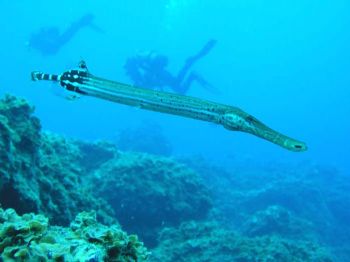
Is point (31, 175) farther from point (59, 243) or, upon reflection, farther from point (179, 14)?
point (179, 14)

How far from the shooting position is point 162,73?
1020 inches

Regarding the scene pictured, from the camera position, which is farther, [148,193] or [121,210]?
[148,193]

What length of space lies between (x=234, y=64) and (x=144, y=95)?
18108cm

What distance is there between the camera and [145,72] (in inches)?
1028

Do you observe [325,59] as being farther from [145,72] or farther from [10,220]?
[10,220]

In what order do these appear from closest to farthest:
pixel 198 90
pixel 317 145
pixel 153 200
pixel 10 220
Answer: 1. pixel 10 220
2. pixel 153 200
3. pixel 317 145
4. pixel 198 90

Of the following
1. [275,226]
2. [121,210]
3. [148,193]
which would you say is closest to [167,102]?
[148,193]

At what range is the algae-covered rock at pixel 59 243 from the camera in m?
3.21

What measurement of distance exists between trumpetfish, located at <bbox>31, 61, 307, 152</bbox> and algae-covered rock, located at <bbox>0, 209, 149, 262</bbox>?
128 centimetres

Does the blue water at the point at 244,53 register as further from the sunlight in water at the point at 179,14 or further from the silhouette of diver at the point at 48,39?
the silhouette of diver at the point at 48,39

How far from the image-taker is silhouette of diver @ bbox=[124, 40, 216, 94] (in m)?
25.6

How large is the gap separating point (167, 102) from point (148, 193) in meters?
8.27

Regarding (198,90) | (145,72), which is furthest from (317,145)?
(145,72)

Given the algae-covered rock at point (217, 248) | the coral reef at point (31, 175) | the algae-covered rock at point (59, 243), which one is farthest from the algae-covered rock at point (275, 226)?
the algae-covered rock at point (59, 243)
